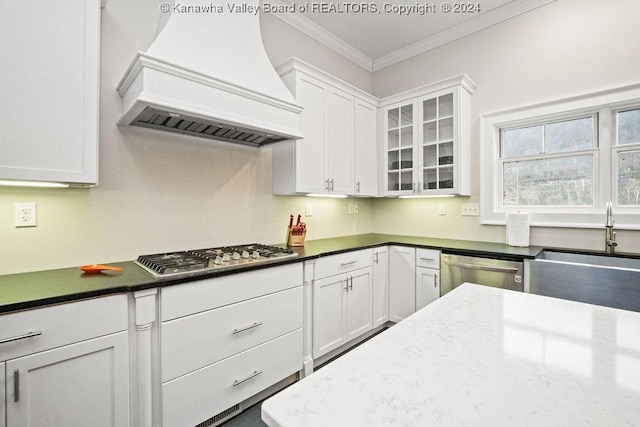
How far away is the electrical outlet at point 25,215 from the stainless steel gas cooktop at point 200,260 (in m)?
0.54

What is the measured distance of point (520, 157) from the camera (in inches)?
109

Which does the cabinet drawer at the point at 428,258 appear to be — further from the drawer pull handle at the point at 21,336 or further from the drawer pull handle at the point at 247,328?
the drawer pull handle at the point at 21,336

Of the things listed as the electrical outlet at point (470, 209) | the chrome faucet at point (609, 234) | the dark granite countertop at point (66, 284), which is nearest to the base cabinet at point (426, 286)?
the electrical outlet at point (470, 209)

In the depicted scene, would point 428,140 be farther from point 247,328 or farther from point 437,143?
point 247,328

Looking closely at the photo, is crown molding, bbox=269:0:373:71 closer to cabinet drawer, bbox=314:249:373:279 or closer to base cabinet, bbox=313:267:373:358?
cabinet drawer, bbox=314:249:373:279

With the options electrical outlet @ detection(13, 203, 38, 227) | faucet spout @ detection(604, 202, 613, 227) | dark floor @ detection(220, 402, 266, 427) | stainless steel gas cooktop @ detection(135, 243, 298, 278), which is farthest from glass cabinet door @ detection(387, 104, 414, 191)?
electrical outlet @ detection(13, 203, 38, 227)

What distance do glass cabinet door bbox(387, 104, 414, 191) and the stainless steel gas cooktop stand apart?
5.41 feet

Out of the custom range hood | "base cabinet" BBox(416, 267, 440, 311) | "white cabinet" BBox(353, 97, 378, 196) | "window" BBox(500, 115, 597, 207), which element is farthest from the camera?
"white cabinet" BBox(353, 97, 378, 196)

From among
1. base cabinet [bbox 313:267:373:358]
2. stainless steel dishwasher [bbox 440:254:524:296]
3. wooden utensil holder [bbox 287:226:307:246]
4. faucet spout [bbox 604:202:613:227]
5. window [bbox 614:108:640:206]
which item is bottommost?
base cabinet [bbox 313:267:373:358]

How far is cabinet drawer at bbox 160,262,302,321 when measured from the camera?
4.88 feet

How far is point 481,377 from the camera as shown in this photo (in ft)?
2.00

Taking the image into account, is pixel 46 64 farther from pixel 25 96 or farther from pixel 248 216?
pixel 248 216

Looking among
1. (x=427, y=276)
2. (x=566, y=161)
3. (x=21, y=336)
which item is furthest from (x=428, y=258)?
(x=21, y=336)

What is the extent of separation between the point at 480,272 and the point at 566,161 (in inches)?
49.1
